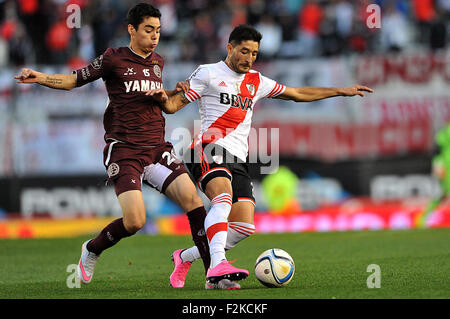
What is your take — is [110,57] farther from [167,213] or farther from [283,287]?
[167,213]

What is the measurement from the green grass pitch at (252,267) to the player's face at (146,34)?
2162mm

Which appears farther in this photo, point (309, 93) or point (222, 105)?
point (309, 93)

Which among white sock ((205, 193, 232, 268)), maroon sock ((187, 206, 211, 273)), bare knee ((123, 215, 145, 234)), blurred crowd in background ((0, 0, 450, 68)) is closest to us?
white sock ((205, 193, 232, 268))

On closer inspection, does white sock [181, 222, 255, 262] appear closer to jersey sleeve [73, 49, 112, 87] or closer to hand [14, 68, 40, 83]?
jersey sleeve [73, 49, 112, 87]

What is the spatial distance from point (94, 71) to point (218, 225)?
69.3 inches

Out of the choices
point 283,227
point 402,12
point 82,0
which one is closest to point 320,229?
point 283,227

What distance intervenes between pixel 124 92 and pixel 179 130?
7.14 meters

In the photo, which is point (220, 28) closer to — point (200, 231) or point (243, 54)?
point (243, 54)

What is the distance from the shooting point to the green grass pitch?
22.5ft

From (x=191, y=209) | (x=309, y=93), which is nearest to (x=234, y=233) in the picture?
(x=191, y=209)

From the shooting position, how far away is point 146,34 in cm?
765

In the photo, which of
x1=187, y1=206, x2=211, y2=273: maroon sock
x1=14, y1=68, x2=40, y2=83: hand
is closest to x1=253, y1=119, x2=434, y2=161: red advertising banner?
x1=187, y1=206, x2=211, y2=273: maroon sock

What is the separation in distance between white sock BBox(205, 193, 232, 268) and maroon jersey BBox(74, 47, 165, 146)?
88 centimetres

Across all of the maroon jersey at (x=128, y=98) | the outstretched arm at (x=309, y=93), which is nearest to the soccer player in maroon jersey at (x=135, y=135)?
the maroon jersey at (x=128, y=98)
